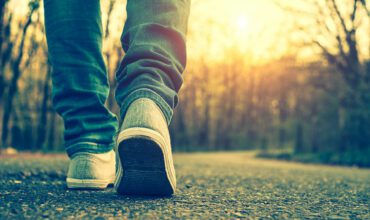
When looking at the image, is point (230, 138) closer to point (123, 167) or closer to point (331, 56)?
point (331, 56)

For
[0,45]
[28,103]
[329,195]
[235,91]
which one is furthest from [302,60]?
[235,91]

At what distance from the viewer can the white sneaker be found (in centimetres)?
150

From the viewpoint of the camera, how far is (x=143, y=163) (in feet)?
3.83

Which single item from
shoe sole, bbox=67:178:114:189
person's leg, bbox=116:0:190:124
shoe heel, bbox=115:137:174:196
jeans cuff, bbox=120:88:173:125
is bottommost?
shoe sole, bbox=67:178:114:189

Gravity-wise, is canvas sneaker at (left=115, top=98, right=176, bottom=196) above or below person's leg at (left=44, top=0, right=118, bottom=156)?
below

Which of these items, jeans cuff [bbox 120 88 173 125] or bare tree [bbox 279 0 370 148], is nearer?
jeans cuff [bbox 120 88 173 125]

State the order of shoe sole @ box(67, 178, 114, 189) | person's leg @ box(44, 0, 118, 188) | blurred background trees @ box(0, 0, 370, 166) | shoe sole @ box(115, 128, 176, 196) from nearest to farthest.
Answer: shoe sole @ box(115, 128, 176, 196) → shoe sole @ box(67, 178, 114, 189) → person's leg @ box(44, 0, 118, 188) → blurred background trees @ box(0, 0, 370, 166)

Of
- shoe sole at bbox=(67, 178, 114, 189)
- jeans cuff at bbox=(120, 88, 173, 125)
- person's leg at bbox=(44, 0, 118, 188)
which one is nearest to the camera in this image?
jeans cuff at bbox=(120, 88, 173, 125)

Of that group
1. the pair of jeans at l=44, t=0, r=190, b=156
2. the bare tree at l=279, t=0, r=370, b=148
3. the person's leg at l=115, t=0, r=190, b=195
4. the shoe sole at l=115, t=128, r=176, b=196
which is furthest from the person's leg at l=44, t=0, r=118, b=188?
the bare tree at l=279, t=0, r=370, b=148

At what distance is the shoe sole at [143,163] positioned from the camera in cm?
114

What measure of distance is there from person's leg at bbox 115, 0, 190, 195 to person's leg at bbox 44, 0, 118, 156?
25 cm

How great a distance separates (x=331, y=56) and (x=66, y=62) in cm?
1130

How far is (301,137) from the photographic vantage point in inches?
645

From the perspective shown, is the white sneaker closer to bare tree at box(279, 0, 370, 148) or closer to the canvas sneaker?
the canvas sneaker
